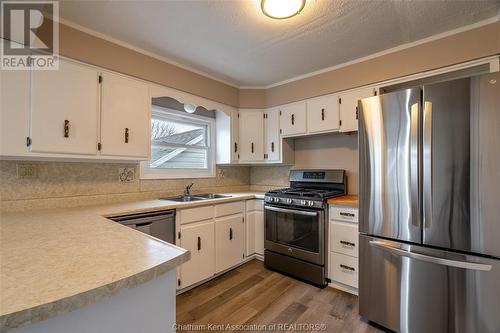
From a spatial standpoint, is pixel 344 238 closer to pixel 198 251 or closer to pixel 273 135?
pixel 198 251

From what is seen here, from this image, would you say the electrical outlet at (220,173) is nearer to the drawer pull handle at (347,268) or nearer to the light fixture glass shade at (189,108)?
the light fixture glass shade at (189,108)

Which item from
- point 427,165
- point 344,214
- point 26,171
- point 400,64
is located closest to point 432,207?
point 427,165

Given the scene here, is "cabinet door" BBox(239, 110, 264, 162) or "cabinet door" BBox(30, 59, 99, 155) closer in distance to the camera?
"cabinet door" BBox(30, 59, 99, 155)

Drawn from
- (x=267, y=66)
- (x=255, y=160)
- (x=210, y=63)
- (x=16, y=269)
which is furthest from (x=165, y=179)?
(x=16, y=269)

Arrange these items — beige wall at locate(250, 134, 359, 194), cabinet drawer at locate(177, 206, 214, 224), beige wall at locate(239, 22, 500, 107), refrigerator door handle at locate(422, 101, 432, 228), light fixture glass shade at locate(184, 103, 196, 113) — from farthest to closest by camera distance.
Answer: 1. light fixture glass shade at locate(184, 103, 196, 113)
2. beige wall at locate(250, 134, 359, 194)
3. cabinet drawer at locate(177, 206, 214, 224)
4. beige wall at locate(239, 22, 500, 107)
5. refrigerator door handle at locate(422, 101, 432, 228)

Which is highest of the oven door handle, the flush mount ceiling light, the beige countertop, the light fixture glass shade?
the flush mount ceiling light

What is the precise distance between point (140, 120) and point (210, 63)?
3.25ft

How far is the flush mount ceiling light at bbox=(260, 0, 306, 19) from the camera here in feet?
5.15

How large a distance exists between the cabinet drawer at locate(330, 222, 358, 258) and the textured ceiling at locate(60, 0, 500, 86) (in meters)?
1.72

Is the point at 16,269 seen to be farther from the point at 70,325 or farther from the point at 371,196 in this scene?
the point at 371,196

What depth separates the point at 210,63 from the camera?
260cm

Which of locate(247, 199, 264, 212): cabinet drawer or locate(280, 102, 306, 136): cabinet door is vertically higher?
locate(280, 102, 306, 136): cabinet door

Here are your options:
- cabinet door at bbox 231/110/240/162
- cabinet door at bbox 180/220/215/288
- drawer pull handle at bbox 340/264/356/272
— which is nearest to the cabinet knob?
cabinet door at bbox 180/220/215/288

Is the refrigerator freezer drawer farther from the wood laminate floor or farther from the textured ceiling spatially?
the textured ceiling
